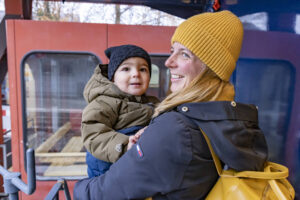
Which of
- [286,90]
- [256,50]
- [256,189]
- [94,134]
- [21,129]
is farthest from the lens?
[21,129]

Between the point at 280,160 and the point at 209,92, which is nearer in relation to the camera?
the point at 209,92

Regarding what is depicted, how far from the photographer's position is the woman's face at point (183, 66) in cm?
84

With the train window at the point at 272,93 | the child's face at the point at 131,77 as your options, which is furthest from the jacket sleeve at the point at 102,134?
the train window at the point at 272,93

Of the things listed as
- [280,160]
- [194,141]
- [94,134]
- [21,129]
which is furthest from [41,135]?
[280,160]

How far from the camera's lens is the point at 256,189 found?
2.22ft

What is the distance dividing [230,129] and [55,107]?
5.97ft

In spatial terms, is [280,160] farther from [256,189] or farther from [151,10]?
[151,10]

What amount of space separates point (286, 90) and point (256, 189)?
0.79 metres

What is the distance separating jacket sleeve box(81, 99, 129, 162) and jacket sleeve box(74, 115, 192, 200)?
231mm

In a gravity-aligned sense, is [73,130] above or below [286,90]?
below

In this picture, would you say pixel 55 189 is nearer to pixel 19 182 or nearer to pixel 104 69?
pixel 19 182

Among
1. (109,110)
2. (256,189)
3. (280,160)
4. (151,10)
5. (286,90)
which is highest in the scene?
(151,10)

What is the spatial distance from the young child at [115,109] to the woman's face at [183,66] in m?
0.32

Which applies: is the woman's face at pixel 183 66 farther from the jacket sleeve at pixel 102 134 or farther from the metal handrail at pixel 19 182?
the metal handrail at pixel 19 182
